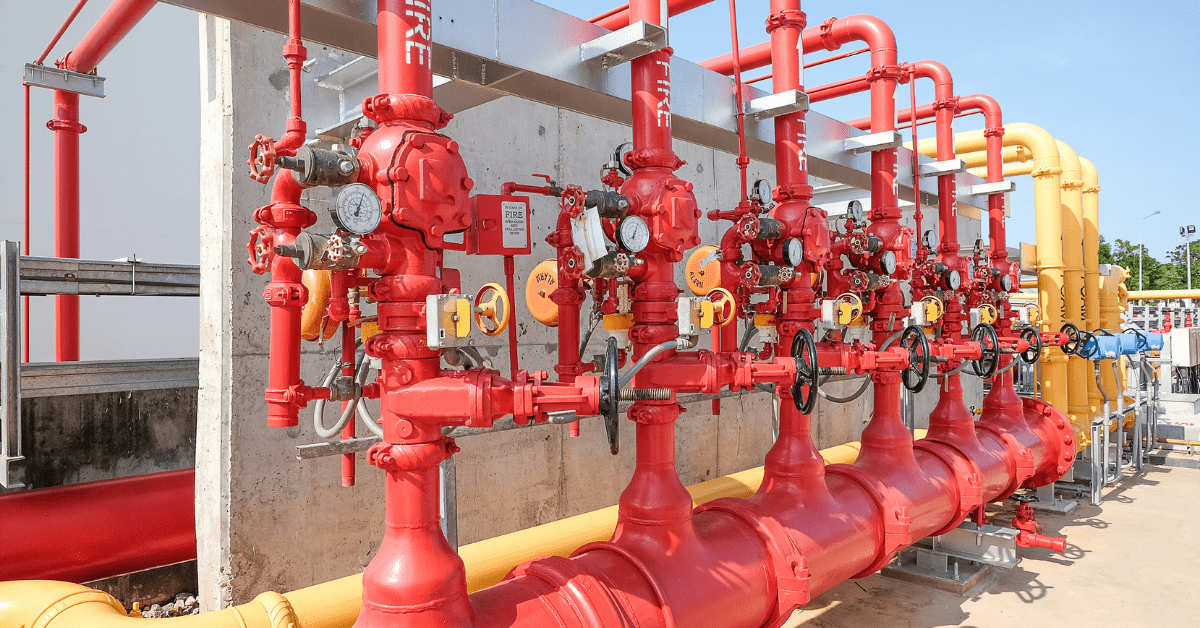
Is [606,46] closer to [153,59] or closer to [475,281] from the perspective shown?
[475,281]

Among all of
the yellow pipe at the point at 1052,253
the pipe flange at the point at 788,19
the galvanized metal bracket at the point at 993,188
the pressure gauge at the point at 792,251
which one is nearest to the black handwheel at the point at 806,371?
the pressure gauge at the point at 792,251

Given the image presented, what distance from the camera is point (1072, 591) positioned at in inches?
160

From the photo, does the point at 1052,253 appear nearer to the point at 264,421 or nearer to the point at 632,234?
the point at 632,234

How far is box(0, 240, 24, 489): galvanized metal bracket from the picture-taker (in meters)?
3.20

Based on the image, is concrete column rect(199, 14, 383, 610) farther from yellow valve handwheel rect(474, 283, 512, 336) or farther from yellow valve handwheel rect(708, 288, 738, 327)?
yellow valve handwheel rect(708, 288, 738, 327)

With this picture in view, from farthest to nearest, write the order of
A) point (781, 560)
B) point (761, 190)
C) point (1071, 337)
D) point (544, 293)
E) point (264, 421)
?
point (1071, 337), point (761, 190), point (264, 421), point (544, 293), point (781, 560)

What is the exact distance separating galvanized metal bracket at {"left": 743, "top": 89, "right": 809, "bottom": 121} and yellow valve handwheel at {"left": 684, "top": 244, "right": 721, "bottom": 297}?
0.71 metres

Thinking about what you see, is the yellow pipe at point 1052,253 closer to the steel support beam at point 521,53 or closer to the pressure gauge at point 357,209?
the steel support beam at point 521,53

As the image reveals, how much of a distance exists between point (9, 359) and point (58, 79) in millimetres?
2790

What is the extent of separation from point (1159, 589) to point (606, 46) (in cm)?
460

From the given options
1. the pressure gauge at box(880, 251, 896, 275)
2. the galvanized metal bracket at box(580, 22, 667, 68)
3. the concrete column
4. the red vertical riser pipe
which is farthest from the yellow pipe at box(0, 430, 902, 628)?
the red vertical riser pipe

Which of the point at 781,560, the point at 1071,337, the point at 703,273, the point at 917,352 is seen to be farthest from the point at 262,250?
the point at 1071,337

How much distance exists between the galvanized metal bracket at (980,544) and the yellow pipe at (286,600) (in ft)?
7.50

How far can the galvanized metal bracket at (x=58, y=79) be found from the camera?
4.82 metres
